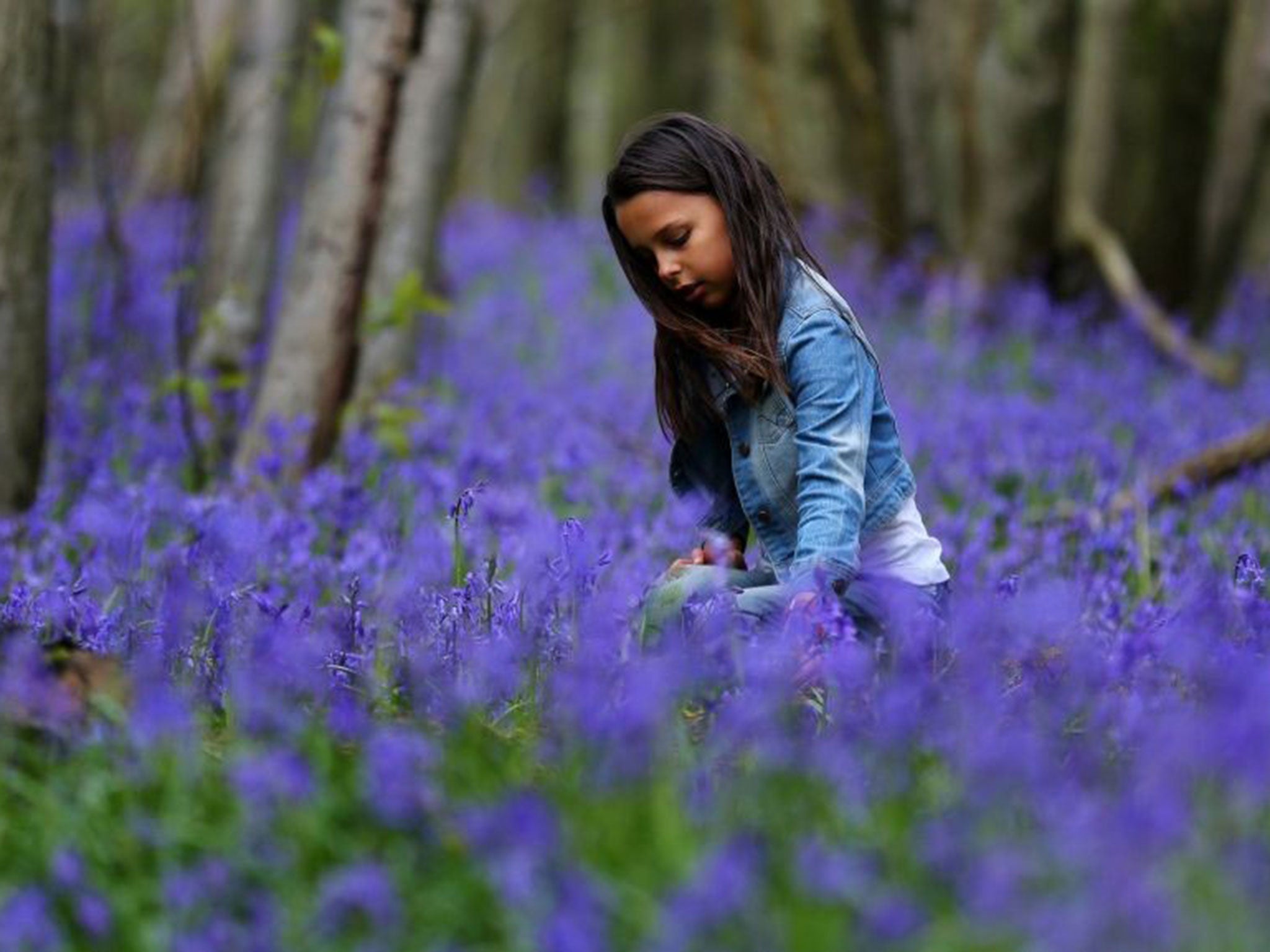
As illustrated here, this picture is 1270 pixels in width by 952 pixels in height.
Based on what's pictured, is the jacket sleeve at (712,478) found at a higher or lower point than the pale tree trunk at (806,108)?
lower

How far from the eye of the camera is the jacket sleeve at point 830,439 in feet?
11.9

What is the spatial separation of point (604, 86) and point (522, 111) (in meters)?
1.47

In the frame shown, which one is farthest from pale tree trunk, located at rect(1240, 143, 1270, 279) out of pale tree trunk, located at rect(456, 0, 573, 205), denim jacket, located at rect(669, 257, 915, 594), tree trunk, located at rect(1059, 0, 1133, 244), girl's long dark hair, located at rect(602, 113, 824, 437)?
girl's long dark hair, located at rect(602, 113, 824, 437)

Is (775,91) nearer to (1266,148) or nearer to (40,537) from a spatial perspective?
(1266,148)

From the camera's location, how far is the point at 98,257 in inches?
330

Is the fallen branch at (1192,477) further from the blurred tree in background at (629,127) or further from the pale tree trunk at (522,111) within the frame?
the pale tree trunk at (522,111)

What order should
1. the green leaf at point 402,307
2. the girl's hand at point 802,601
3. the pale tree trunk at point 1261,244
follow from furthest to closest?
the pale tree trunk at point 1261,244
the green leaf at point 402,307
the girl's hand at point 802,601

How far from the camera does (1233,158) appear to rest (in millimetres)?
10141

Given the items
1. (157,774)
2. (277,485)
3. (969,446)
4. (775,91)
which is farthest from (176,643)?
(775,91)

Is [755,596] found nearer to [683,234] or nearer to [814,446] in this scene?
[814,446]

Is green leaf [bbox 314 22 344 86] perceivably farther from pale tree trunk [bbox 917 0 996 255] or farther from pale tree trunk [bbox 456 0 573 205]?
pale tree trunk [bbox 456 0 573 205]

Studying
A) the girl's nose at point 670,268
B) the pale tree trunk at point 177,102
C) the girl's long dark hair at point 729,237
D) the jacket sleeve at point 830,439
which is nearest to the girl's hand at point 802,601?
the jacket sleeve at point 830,439

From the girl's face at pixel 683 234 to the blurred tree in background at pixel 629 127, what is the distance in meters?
2.23

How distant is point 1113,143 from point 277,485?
5948 millimetres
